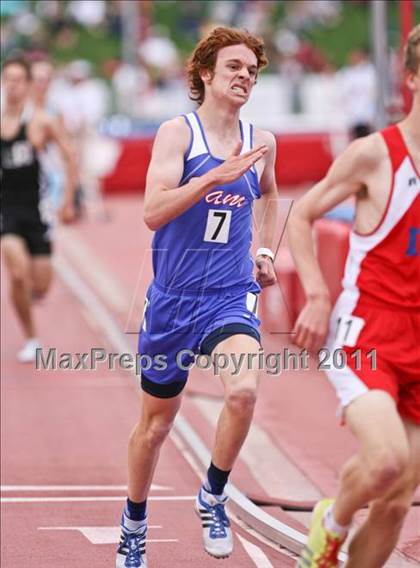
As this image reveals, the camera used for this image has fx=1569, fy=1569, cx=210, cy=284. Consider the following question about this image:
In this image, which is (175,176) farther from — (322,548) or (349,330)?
(322,548)

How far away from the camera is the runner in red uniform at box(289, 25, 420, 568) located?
5906 mm

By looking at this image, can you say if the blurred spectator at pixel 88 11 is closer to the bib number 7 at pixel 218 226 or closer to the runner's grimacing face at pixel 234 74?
the runner's grimacing face at pixel 234 74

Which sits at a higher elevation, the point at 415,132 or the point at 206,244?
the point at 415,132

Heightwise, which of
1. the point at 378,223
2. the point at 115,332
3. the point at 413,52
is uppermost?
the point at 413,52

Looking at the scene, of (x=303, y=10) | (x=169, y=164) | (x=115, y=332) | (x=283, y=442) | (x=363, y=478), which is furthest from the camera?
(x=303, y=10)

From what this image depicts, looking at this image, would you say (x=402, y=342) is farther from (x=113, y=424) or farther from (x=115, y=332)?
(x=115, y=332)

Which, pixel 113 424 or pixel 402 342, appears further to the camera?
pixel 113 424

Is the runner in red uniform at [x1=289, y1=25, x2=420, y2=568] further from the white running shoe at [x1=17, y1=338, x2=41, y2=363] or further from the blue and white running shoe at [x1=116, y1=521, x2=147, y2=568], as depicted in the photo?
the white running shoe at [x1=17, y1=338, x2=41, y2=363]

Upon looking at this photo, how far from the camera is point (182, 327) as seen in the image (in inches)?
277

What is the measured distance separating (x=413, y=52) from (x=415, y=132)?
31 cm

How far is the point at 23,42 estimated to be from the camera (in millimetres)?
40469

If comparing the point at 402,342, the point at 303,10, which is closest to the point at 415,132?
the point at 402,342

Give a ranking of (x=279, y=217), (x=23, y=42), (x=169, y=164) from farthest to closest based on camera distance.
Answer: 1. (x=23, y=42)
2. (x=279, y=217)
3. (x=169, y=164)

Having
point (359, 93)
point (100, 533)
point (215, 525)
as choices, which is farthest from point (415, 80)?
point (359, 93)
